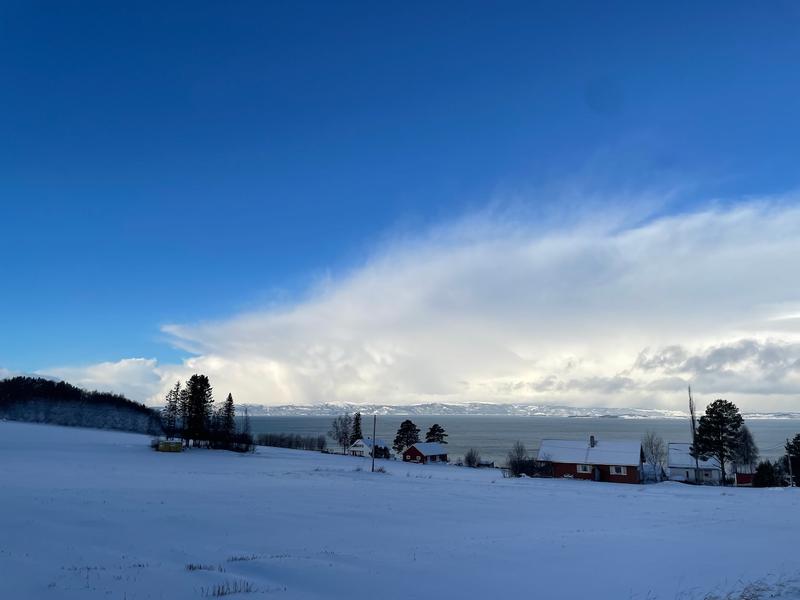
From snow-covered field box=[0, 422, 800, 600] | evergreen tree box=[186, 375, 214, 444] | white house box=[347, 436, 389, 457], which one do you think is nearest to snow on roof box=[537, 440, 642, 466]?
snow-covered field box=[0, 422, 800, 600]

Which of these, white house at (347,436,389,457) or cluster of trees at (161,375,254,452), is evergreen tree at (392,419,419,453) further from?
cluster of trees at (161,375,254,452)

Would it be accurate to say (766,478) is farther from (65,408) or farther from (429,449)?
(65,408)

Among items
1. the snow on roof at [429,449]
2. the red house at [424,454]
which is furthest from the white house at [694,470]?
the snow on roof at [429,449]

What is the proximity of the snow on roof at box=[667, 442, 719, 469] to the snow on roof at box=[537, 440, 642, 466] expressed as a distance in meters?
14.5

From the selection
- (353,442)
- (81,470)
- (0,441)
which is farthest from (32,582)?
(353,442)

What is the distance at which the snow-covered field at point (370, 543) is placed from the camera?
1283 centimetres

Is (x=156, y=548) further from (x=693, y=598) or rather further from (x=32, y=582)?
(x=693, y=598)

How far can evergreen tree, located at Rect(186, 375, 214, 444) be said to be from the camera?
294ft

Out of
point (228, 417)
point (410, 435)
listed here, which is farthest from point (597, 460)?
point (228, 417)

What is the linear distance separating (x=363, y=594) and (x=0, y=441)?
85.5m

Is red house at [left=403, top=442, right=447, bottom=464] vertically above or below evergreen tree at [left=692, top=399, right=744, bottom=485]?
below

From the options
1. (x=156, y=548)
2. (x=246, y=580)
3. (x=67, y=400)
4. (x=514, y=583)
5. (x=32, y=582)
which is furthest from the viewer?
(x=67, y=400)

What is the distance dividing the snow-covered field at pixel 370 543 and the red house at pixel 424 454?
69982 mm

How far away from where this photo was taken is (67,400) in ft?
569
